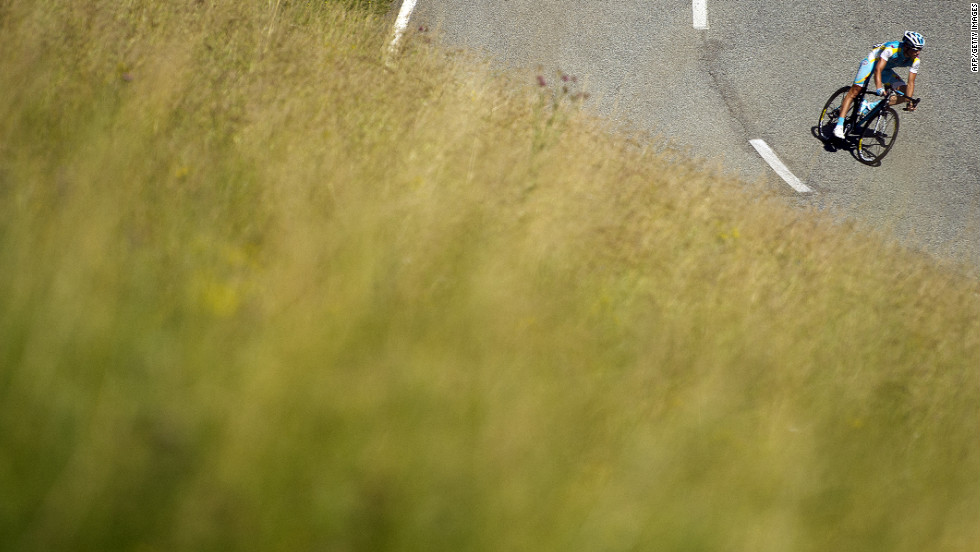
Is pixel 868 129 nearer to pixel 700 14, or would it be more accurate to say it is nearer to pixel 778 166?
pixel 778 166

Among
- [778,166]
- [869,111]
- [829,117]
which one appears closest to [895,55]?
[869,111]

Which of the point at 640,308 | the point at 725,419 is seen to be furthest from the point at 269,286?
the point at 640,308

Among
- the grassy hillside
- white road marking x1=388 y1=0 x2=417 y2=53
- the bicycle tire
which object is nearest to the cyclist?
the bicycle tire

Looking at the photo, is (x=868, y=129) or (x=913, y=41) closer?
(x=913, y=41)

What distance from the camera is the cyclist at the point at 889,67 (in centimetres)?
963

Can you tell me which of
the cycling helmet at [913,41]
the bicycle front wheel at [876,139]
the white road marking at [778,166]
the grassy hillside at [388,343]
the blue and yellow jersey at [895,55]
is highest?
the cycling helmet at [913,41]

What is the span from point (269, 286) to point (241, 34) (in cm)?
337

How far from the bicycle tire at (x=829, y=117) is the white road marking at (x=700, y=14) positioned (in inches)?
87.3

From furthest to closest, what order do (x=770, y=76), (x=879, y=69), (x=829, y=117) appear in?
(x=770, y=76) < (x=829, y=117) < (x=879, y=69)

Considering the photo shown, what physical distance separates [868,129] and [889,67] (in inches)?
29.0

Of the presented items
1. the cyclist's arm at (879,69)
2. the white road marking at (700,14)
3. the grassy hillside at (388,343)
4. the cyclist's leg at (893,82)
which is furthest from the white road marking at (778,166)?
the grassy hillside at (388,343)

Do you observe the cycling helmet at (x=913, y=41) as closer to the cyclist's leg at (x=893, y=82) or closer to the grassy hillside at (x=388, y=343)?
the cyclist's leg at (x=893, y=82)

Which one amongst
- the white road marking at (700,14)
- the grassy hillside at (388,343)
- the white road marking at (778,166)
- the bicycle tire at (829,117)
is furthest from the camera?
the white road marking at (700,14)

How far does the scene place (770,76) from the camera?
1111 centimetres
